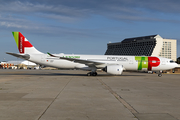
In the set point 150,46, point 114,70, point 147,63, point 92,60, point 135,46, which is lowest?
point 114,70

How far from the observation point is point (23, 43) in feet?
93.5

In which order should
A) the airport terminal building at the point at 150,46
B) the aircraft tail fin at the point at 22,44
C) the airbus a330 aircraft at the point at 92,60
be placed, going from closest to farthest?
1. the airbus a330 aircraft at the point at 92,60
2. the aircraft tail fin at the point at 22,44
3. the airport terminal building at the point at 150,46

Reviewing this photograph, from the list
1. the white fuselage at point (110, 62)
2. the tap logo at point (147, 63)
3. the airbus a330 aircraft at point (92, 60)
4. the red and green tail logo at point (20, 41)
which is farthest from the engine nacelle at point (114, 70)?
the red and green tail logo at point (20, 41)

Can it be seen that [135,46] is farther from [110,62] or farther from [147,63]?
[110,62]

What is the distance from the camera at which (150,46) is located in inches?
4690

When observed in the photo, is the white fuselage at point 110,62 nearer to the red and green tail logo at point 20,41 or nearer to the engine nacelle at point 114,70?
the red and green tail logo at point 20,41

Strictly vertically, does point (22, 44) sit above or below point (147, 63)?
above

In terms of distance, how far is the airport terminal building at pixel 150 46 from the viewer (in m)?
117

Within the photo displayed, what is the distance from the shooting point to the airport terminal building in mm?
117062

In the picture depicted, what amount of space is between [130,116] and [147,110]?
44.3 inches

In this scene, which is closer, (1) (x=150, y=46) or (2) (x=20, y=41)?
(2) (x=20, y=41)

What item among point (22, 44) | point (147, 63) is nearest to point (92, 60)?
point (147, 63)

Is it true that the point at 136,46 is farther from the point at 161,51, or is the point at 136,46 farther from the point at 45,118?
the point at 45,118

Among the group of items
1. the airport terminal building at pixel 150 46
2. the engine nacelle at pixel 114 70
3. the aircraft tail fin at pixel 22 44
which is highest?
the airport terminal building at pixel 150 46
